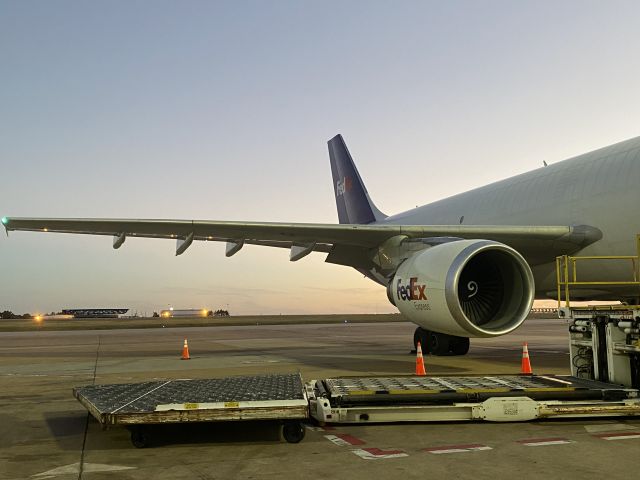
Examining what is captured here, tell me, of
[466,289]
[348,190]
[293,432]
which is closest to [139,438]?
[293,432]

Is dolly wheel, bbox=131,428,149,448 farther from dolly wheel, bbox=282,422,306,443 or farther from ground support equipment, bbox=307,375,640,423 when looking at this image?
ground support equipment, bbox=307,375,640,423

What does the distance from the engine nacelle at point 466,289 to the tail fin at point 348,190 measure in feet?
33.2

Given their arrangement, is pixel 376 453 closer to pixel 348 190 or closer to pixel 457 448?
pixel 457 448

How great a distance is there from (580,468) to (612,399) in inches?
89.6

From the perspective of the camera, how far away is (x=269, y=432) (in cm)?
562

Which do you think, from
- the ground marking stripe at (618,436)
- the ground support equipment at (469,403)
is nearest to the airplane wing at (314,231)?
the ground support equipment at (469,403)

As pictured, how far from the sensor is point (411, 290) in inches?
382

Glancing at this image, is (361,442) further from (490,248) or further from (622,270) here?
(622,270)

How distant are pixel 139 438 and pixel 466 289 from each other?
6780 mm

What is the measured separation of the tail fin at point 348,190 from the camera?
67.7ft

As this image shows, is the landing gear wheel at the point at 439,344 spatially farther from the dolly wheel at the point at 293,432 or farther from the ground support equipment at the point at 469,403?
the dolly wheel at the point at 293,432

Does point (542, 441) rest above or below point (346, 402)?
below

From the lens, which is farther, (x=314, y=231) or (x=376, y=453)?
(x=314, y=231)

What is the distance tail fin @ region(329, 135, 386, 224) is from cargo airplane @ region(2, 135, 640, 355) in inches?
253
